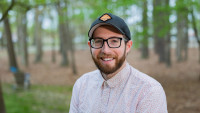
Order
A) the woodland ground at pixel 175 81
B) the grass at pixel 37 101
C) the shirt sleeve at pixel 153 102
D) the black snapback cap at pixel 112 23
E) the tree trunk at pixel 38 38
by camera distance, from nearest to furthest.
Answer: the shirt sleeve at pixel 153 102, the black snapback cap at pixel 112 23, the grass at pixel 37 101, the woodland ground at pixel 175 81, the tree trunk at pixel 38 38

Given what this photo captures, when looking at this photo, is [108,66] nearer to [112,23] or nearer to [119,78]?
[119,78]

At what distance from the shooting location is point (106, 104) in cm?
185

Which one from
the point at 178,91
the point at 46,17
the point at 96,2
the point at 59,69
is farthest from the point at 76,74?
the point at 46,17

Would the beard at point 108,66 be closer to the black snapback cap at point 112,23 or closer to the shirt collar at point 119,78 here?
the shirt collar at point 119,78

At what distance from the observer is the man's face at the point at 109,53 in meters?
1.88

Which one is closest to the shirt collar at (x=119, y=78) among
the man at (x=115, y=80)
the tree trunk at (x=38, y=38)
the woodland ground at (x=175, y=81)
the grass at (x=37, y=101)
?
the man at (x=115, y=80)

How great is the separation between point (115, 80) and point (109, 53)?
11.1 inches

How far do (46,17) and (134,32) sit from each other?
607 inches

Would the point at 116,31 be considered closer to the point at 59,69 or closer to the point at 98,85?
the point at 98,85

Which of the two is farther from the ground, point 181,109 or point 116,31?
point 116,31

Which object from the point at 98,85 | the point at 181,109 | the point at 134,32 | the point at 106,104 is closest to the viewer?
the point at 106,104

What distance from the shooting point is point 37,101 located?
25.6 feet

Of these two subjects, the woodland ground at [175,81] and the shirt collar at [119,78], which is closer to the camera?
the shirt collar at [119,78]

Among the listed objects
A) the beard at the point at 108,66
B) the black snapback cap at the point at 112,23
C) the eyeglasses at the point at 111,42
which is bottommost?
the beard at the point at 108,66
